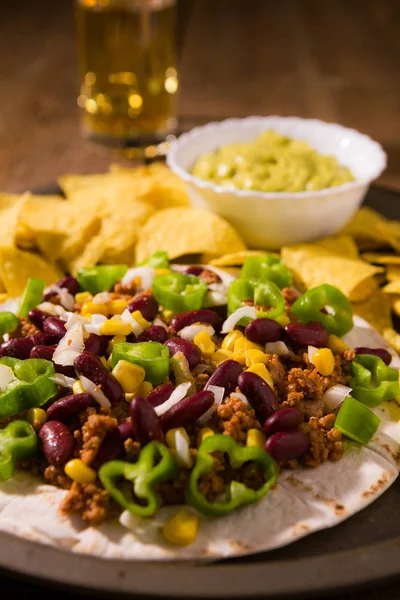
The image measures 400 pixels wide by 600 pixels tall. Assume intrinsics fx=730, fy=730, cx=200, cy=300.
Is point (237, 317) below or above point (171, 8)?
below

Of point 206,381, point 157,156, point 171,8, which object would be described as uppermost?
point 171,8

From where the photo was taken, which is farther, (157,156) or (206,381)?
(157,156)

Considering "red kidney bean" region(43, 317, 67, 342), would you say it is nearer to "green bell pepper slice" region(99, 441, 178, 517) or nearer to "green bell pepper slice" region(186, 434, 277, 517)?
"green bell pepper slice" region(99, 441, 178, 517)

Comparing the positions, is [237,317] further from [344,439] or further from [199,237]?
[199,237]

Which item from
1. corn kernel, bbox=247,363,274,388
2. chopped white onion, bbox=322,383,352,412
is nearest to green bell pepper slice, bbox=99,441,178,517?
corn kernel, bbox=247,363,274,388

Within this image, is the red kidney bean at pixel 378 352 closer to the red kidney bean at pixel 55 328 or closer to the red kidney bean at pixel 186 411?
the red kidney bean at pixel 186 411

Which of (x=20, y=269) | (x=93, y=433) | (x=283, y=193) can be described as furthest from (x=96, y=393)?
(x=283, y=193)

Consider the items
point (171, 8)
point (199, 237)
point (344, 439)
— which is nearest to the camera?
point (344, 439)

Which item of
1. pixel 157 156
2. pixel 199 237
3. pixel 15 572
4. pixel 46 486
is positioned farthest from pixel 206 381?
pixel 157 156
